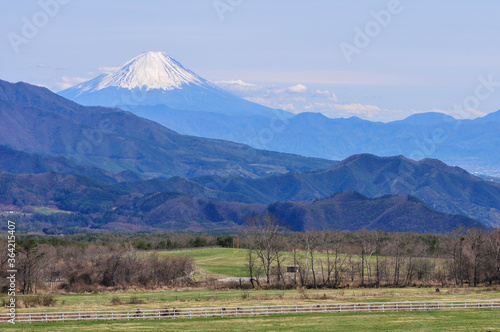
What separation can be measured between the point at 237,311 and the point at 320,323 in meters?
8.35

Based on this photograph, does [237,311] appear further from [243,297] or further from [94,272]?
[94,272]

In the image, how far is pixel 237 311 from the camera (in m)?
64.0

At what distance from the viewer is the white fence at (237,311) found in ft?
202

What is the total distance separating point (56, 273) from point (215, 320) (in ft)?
182

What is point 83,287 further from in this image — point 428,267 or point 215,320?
point 428,267

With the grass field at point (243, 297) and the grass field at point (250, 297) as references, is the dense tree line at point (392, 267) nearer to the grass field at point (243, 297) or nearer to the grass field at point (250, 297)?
the grass field at point (243, 297)

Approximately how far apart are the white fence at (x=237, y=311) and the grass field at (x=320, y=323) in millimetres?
1367

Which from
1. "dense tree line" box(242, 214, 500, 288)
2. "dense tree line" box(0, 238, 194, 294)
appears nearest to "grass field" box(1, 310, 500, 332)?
"dense tree line" box(242, 214, 500, 288)

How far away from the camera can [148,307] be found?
7038cm

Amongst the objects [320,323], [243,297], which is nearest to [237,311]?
[320,323]

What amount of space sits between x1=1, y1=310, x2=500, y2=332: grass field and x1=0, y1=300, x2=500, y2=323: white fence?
1.37 metres

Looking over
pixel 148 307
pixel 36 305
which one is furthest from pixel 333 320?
pixel 36 305

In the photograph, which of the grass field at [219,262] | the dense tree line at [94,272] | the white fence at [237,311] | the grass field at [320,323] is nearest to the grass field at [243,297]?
the white fence at [237,311]

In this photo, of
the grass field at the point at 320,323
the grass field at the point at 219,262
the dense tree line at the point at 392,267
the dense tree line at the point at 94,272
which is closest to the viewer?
the grass field at the point at 320,323
